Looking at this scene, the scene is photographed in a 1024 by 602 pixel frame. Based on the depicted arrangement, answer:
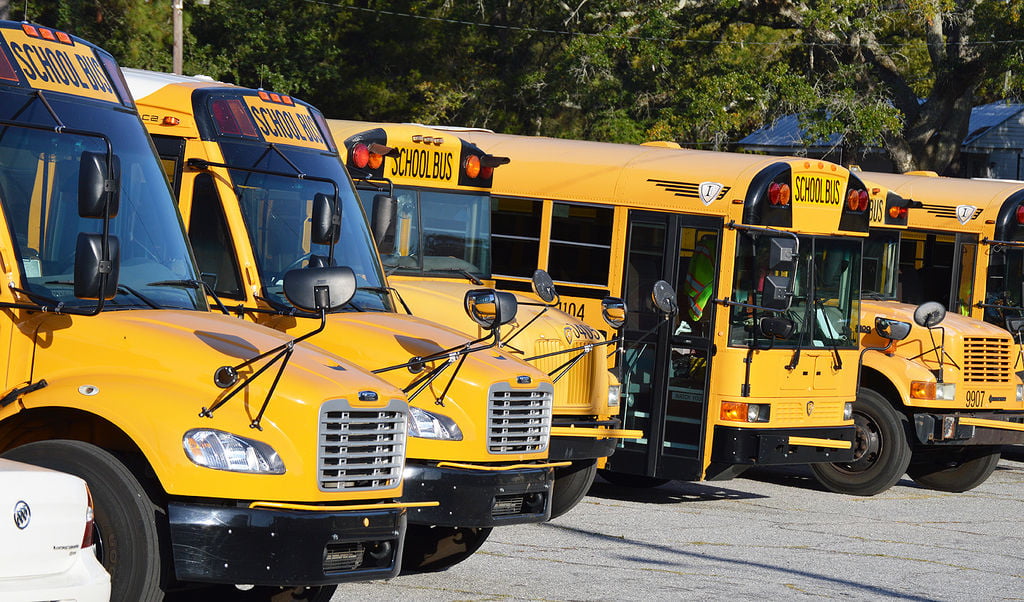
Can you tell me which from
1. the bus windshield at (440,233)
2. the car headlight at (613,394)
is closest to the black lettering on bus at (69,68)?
the bus windshield at (440,233)

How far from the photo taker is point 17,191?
21.6 ft

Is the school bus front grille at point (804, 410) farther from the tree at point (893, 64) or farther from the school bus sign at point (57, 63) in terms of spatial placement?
the tree at point (893, 64)

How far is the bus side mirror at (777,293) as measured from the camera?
11.3 meters

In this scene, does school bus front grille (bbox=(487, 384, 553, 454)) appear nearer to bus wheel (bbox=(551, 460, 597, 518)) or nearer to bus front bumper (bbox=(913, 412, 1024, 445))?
bus wheel (bbox=(551, 460, 597, 518))

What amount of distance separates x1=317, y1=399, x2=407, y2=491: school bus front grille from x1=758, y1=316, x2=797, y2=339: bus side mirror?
18.6 ft

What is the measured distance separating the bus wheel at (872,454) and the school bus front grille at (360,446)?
25.1ft

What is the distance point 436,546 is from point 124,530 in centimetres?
301

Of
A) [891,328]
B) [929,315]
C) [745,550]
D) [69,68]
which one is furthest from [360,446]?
[891,328]

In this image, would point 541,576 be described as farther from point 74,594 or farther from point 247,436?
point 74,594

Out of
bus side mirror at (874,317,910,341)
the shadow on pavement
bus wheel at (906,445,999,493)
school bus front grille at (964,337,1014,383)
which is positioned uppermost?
bus side mirror at (874,317,910,341)

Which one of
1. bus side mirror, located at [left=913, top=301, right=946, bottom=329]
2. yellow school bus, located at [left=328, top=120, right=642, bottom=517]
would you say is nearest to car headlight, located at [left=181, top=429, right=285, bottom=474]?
yellow school bus, located at [left=328, top=120, right=642, bottom=517]

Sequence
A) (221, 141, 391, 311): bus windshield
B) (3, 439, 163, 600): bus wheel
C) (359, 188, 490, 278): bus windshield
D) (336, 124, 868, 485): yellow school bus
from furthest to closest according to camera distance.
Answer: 1. (336, 124, 868, 485): yellow school bus
2. (359, 188, 490, 278): bus windshield
3. (221, 141, 391, 311): bus windshield
4. (3, 439, 163, 600): bus wheel

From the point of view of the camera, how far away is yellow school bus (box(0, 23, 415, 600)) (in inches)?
236

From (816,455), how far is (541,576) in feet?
13.1
